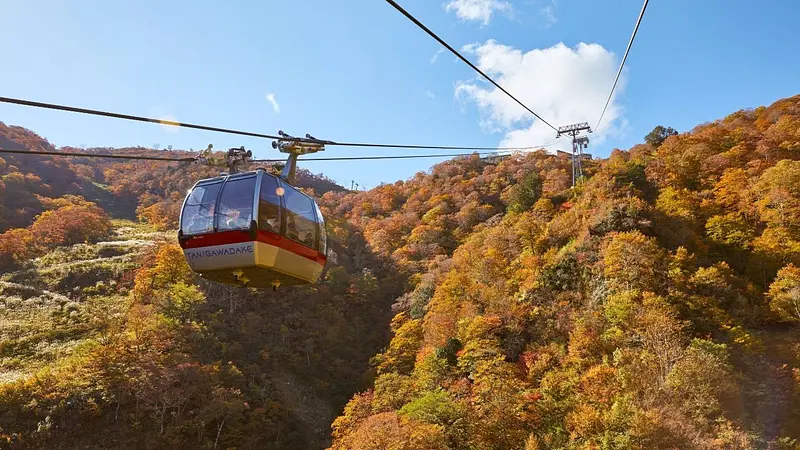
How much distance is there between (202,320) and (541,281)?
3035cm

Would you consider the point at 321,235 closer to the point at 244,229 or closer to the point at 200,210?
the point at 244,229

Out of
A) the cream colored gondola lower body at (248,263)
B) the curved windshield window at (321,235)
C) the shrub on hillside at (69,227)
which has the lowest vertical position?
the cream colored gondola lower body at (248,263)

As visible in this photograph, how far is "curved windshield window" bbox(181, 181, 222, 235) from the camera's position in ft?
26.9

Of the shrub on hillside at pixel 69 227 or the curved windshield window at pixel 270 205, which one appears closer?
the curved windshield window at pixel 270 205

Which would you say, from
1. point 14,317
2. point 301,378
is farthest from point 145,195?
point 301,378

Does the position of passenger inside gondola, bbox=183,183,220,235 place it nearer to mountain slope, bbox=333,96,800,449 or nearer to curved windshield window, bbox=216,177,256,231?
curved windshield window, bbox=216,177,256,231

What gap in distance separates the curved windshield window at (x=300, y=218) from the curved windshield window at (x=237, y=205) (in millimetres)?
704

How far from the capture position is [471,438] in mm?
24375

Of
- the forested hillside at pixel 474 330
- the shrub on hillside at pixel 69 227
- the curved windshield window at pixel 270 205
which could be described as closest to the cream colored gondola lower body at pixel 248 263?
the curved windshield window at pixel 270 205

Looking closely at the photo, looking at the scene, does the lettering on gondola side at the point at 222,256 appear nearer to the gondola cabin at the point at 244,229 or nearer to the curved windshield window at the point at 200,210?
the gondola cabin at the point at 244,229

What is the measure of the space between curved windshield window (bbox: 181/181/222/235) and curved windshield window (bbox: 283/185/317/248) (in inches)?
52.2

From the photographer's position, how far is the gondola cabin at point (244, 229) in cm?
792

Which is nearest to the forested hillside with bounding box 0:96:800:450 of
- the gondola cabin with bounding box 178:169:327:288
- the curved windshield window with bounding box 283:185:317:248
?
the curved windshield window with bounding box 283:185:317:248

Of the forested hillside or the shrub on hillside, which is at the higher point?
the shrub on hillside
